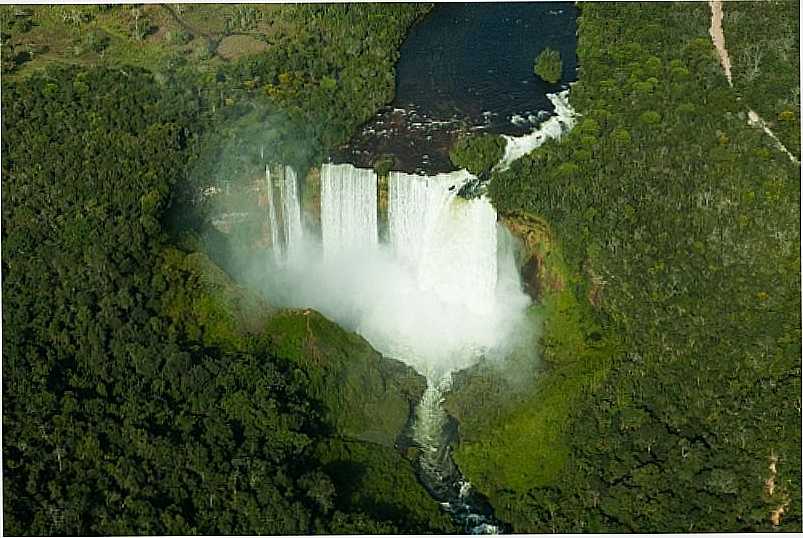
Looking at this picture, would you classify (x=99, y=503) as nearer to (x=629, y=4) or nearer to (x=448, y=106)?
(x=448, y=106)

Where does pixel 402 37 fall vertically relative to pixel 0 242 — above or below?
above

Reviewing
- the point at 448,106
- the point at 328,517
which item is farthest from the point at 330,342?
the point at 448,106

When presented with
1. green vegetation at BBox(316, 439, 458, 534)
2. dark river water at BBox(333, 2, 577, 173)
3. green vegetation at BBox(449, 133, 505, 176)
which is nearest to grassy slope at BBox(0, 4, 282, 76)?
dark river water at BBox(333, 2, 577, 173)

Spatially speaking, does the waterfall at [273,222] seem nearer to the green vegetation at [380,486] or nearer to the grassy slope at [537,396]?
the grassy slope at [537,396]

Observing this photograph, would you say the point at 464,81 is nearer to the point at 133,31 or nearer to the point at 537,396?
the point at 133,31

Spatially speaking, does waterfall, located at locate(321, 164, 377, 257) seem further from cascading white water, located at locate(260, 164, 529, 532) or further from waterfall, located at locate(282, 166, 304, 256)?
waterfall, located at locate(282, 166, 304, 256)
